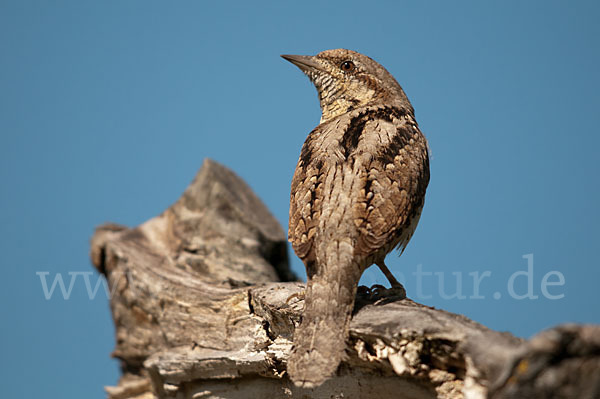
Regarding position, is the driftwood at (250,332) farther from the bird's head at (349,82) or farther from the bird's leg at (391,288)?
the bird's head at (349,82)

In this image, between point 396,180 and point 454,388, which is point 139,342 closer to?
point 396,180

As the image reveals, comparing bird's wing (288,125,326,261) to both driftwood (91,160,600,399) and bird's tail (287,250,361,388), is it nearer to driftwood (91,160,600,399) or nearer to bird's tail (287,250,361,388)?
bird's tail (287,250,361,388)

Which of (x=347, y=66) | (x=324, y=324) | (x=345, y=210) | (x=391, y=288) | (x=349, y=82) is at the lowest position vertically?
(x=324, y=324)

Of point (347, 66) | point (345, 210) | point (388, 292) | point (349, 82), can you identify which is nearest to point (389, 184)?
point (345, 210)

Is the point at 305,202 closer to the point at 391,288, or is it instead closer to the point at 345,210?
the point at 345,210

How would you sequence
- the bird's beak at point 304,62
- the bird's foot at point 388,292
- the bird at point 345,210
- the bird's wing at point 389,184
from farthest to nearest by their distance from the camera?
the bird's beak at point 304,62
the bird's foot at point 388,292
the bird's wing at point 389,184
the bird at point 345,210

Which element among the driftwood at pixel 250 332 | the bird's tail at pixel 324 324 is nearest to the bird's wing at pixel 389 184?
the bird's tail at pixel 324 324
